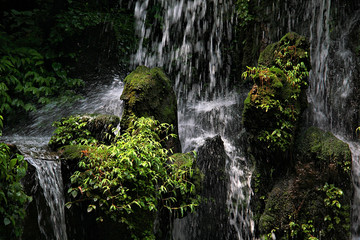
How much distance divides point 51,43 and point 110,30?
2.11 metres

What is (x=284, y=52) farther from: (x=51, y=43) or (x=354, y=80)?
(x=51, y=43)

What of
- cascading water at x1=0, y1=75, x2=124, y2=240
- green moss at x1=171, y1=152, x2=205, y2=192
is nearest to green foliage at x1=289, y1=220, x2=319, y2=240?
green moss at x1=171, y1=152, x2=205, y2=192

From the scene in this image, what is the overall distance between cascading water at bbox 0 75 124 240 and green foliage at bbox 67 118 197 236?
0.27 m

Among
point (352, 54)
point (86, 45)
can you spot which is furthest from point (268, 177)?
point (86, 45)

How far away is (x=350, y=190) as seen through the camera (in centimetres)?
514

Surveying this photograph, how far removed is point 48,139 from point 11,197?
359cm

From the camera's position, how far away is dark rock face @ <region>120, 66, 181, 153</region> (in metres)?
5.55

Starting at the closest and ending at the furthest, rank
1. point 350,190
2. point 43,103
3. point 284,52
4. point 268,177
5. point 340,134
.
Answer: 1. point 350,190
2. point 268,177
3. point 284,52
4. point 340,134
5. point 43,103

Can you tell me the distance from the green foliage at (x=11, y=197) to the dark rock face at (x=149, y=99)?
214cm

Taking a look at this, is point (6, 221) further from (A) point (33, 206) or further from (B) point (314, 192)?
(B) point (314, 192)

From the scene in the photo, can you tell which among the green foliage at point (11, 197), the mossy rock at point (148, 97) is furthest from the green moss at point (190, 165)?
the green foliage at point (11, 197)

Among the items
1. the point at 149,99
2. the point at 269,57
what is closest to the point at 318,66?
the point at 269,57

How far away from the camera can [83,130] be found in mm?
5582

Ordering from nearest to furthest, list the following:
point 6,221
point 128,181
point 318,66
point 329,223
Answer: point 6,221 < point 128,181 < point 329,223 < point 318,66
